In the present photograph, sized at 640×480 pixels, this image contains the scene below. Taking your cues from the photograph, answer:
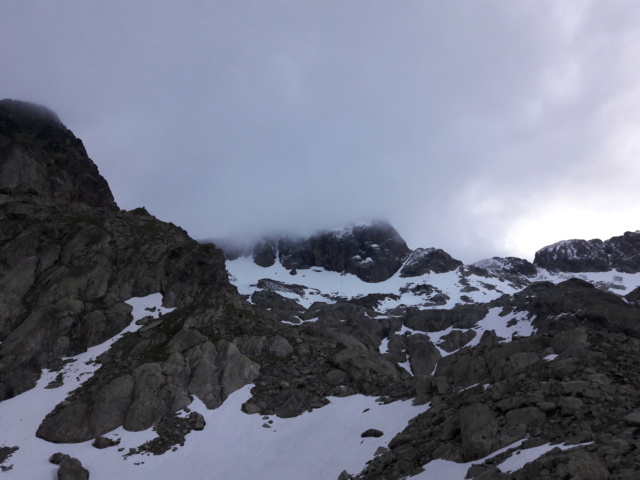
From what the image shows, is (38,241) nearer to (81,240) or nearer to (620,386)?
(81,240)

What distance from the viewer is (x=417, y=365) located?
116688mm

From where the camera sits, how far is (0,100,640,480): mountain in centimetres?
2000

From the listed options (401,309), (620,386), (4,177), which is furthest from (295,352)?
(401,309)

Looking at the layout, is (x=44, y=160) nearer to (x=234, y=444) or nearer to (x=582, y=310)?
(x=234, y=444)

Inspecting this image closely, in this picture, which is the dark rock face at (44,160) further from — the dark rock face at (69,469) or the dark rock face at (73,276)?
the dark rock face at (69,469)

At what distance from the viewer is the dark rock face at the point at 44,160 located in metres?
84.2

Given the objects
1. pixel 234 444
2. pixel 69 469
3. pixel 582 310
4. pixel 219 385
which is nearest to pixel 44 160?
pixel 219 385

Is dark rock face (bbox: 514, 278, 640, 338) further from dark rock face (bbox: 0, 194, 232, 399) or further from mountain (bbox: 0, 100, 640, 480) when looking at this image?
dark rock face (bbox: 0, 194, 232, 399)

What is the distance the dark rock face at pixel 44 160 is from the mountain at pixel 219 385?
0.97m

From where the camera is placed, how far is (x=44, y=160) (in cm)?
9119

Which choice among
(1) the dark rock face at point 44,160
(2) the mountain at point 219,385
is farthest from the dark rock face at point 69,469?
(1) the dark rock face at point 44,160

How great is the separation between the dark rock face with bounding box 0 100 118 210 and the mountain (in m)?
0.97

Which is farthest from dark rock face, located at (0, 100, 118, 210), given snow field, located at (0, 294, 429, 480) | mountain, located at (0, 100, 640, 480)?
snow field, located at (0, 294, 429, 480)

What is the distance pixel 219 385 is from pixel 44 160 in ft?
246
